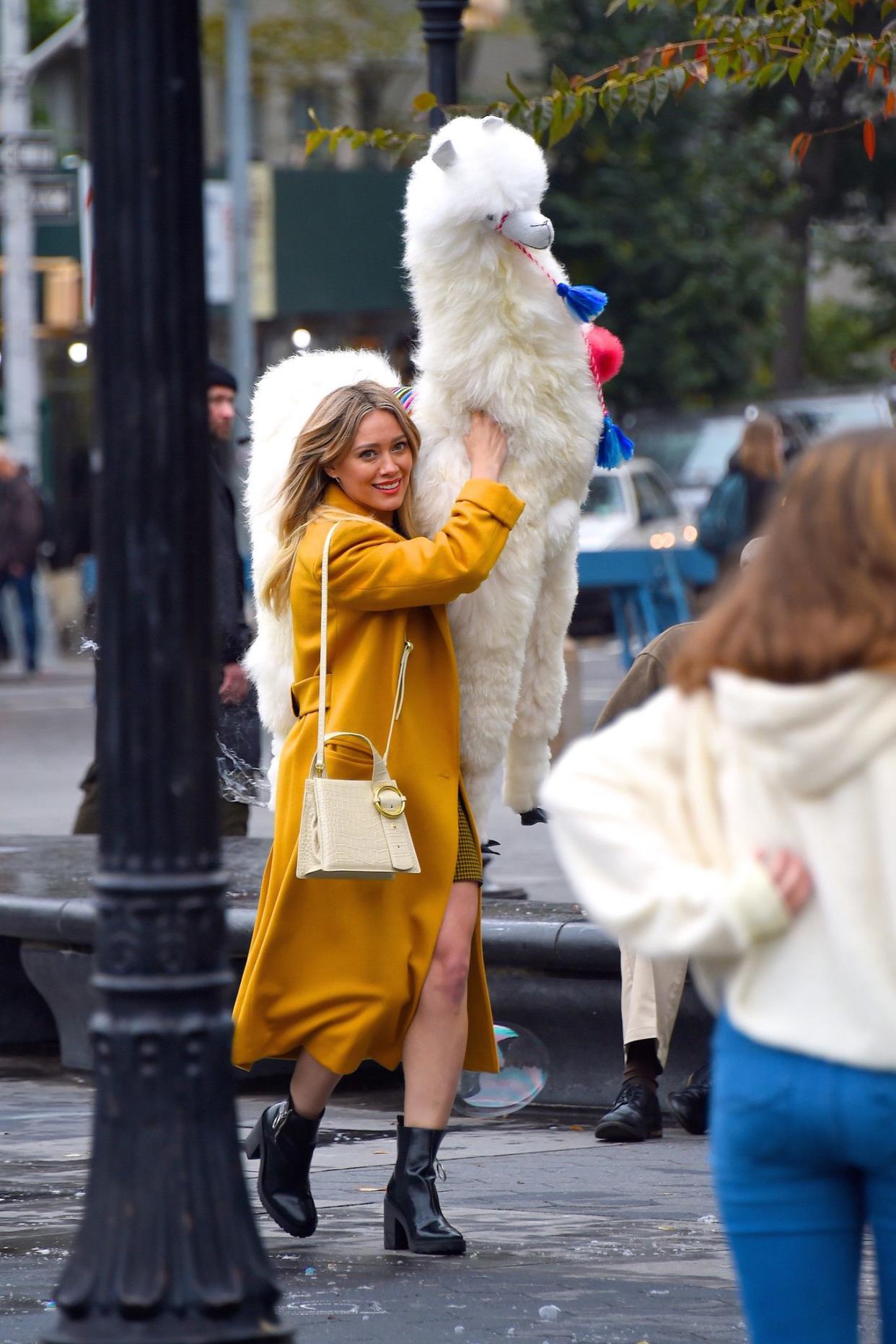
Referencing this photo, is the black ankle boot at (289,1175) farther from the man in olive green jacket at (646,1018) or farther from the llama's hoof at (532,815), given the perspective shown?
the man in olive green jacket at (646,1018)

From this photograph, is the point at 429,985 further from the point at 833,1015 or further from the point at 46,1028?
the point at 46,1028

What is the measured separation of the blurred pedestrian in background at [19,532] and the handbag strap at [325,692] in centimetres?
1542

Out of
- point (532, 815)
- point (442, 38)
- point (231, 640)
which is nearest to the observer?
point (532, 815)

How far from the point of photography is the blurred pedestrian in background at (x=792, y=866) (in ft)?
8.38

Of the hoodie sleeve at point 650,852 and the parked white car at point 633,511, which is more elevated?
the hoodie sleeve at point 650,852

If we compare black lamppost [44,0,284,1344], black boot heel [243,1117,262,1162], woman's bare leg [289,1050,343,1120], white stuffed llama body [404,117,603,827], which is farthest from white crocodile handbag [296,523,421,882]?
black lamppost [44,0,284,1344]

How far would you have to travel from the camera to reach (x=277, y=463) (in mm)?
5004

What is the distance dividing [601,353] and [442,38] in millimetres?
2978

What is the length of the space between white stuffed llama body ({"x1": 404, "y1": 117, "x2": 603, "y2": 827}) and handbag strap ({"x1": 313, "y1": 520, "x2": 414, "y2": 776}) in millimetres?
235

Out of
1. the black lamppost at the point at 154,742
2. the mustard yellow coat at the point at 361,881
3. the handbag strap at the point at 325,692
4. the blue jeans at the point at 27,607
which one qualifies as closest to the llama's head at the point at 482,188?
the mustard yellow coat at the point at 361,881

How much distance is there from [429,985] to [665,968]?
3.81 ft

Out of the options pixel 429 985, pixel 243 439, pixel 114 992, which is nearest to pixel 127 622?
pixel 114 992

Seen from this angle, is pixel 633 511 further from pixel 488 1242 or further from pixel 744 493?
pixel 488 1242

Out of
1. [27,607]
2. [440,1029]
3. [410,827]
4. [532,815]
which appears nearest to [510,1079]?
[532,815]
